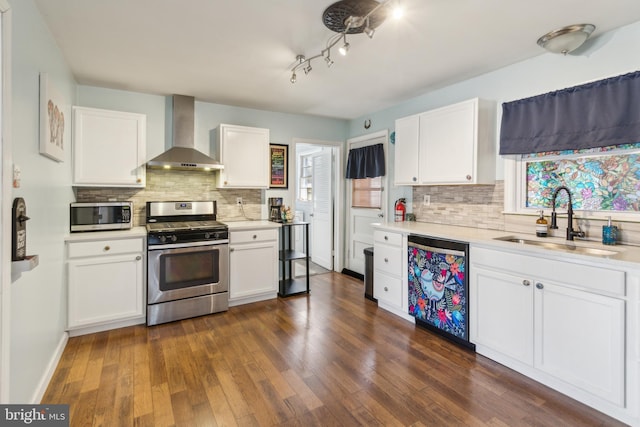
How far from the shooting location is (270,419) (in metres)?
1.82

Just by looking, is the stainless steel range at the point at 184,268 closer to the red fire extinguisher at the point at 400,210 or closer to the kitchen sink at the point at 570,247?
the red fire extinguisher at the point at 400,210

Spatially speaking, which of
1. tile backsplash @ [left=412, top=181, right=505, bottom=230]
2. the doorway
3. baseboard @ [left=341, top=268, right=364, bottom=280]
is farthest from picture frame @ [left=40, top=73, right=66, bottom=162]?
baseboard @ [left=341, top=268, right=364, bottom=280]

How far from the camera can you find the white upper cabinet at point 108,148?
3.01m

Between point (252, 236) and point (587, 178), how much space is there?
306 centimetres

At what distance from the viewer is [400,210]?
3873 millimetres

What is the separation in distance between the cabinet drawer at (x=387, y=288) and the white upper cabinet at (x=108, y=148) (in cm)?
266

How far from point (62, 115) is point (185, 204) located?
143 centimetres

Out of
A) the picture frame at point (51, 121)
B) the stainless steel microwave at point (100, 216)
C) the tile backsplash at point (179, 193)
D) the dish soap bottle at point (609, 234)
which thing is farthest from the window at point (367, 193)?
the picture frame at point (51, 121)

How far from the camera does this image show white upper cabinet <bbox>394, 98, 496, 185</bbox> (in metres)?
2.89

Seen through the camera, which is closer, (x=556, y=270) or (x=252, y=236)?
(x=556, y=270)

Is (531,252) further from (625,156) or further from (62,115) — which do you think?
(62,115)

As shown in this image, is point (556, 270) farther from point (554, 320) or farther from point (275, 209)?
point (275, 209)

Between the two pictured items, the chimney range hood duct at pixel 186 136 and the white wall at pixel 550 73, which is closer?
the white wall at pixel 550 73

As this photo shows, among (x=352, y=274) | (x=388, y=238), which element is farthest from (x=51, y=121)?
(x=352, y=274)
